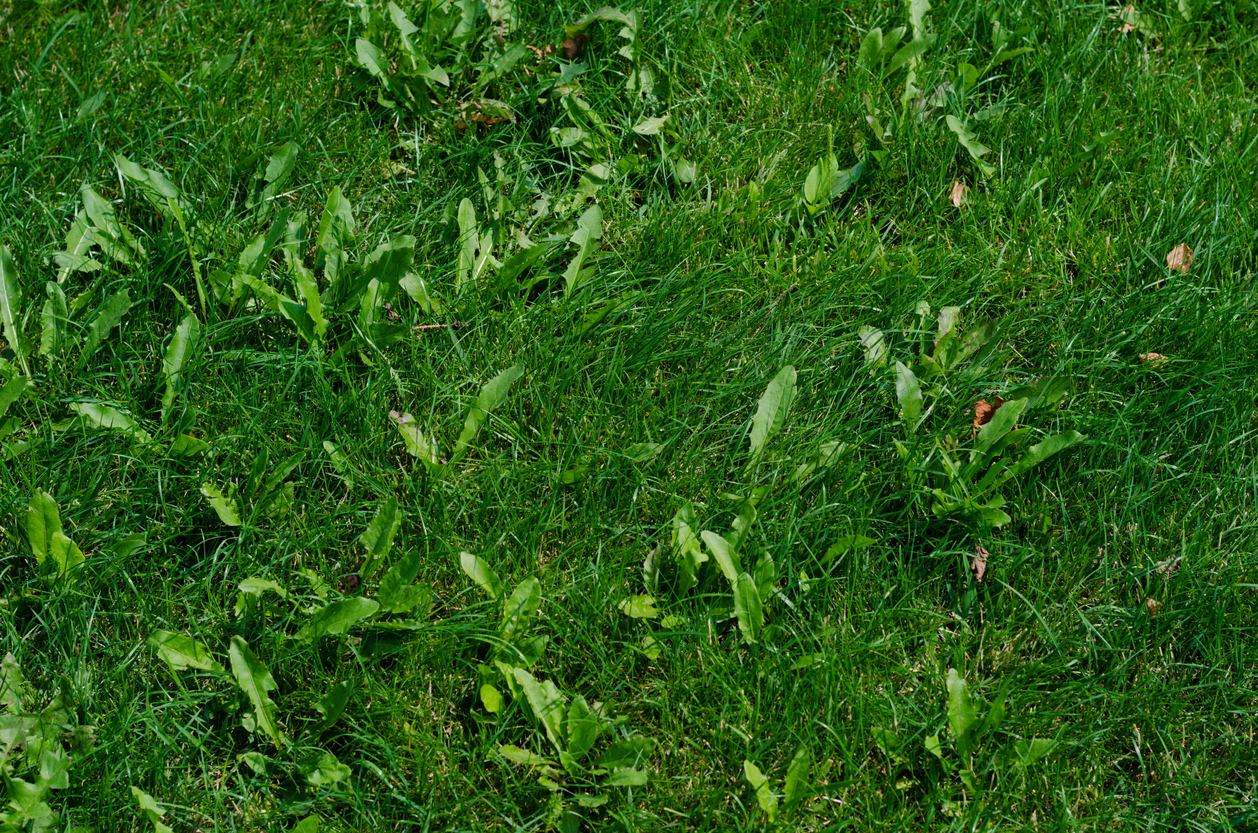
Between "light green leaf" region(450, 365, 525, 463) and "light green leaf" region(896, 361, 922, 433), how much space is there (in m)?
0.86

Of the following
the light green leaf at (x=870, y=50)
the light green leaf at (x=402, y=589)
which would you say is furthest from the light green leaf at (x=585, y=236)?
the light green leaf at (x=870, y=50)

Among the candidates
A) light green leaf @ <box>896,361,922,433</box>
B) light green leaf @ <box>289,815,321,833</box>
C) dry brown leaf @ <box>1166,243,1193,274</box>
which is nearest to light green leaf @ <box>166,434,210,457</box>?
light green leaf @ <box>289,815,321,833</box>

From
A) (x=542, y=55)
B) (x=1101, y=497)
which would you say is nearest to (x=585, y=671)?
(x=1101, y=497)

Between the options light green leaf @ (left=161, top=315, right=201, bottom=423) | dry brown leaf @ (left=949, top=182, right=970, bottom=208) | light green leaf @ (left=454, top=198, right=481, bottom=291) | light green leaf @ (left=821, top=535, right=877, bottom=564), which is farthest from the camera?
dry brown leaf @ (left=949, top=182, right=970, bottom=208)

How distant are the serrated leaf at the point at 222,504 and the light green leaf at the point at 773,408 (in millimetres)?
1116

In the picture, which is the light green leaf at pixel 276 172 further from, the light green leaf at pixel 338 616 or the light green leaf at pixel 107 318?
the light green leaf at pixel 338 616

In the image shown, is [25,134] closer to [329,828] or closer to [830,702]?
[329,828]

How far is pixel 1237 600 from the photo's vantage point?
2412mm

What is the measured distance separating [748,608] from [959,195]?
4.66 ft

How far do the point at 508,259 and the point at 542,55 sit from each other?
0.82 meters

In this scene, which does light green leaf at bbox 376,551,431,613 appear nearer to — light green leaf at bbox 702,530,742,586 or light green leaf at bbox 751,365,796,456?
light green leaf at bbox 702,530,742,586

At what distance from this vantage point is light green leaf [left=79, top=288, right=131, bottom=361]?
8.38 ft

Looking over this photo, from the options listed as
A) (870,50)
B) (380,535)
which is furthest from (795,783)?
(870,50)

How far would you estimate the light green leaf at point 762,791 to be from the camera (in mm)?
2088
